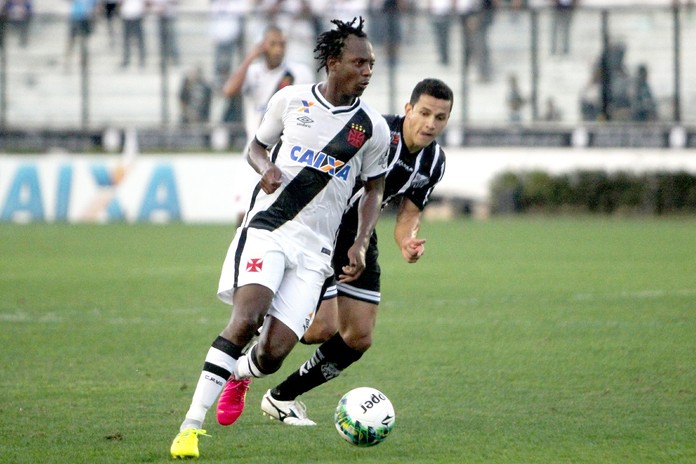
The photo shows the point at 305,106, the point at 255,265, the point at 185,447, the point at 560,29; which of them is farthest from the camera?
the point at 560,29

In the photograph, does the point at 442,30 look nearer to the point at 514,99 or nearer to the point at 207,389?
the point at 514,99

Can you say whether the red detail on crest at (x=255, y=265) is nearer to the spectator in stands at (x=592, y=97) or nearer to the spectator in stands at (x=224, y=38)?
the spectator in stands at (x=224, y=38)

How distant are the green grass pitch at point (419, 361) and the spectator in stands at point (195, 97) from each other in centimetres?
964

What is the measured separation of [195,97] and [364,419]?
21.3 metres

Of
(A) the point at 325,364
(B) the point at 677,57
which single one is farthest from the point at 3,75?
(A) the point at 325,364

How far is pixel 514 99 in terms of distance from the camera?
26.4m

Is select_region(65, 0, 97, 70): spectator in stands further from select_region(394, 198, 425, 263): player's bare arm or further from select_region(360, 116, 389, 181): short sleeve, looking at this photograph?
select_region(360, 116, 389, 181): short sleeve

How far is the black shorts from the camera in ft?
23.5

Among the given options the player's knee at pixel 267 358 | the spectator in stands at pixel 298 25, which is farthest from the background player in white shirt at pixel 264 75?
the spectator in stands at pixel 298 25

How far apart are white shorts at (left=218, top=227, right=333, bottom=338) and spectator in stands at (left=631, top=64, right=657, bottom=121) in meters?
20.9

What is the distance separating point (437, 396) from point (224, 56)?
20.0 meters

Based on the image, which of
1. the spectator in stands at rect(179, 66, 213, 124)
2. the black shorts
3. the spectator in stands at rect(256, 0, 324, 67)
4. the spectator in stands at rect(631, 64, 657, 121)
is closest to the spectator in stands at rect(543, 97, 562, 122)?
the spectator in stands at rect(631, 64, 657, 121)

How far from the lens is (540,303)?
472 inches

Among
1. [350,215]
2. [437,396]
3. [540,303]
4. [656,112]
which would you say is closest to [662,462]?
[437,396]
